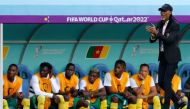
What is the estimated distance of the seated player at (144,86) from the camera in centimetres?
1623

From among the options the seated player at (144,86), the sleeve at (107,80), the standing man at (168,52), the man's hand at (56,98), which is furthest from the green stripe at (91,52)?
the standing man at (168,52)

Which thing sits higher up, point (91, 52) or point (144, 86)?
point (91, 52)

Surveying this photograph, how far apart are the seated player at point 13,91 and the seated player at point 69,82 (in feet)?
2.43

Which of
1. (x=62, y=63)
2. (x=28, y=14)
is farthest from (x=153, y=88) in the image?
(x=28, y=14)

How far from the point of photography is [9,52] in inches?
637

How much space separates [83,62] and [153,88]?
1351mm

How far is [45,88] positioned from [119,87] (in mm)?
1336

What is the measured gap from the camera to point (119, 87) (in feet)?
53.3

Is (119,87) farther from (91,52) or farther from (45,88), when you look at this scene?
(45,88)

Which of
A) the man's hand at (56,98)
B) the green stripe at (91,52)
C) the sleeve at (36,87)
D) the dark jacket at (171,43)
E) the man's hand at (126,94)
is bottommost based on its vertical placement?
the man's hand at (56,98)

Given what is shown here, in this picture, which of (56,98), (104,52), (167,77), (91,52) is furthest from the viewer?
(104,52)

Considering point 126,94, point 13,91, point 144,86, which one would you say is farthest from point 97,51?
point 13,91

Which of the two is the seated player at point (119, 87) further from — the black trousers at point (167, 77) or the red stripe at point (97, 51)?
the black trousers at point (167, 77)

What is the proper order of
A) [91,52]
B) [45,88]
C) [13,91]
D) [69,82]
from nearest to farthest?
[13,91] < [45,88] < [69,82] < [91,52]
